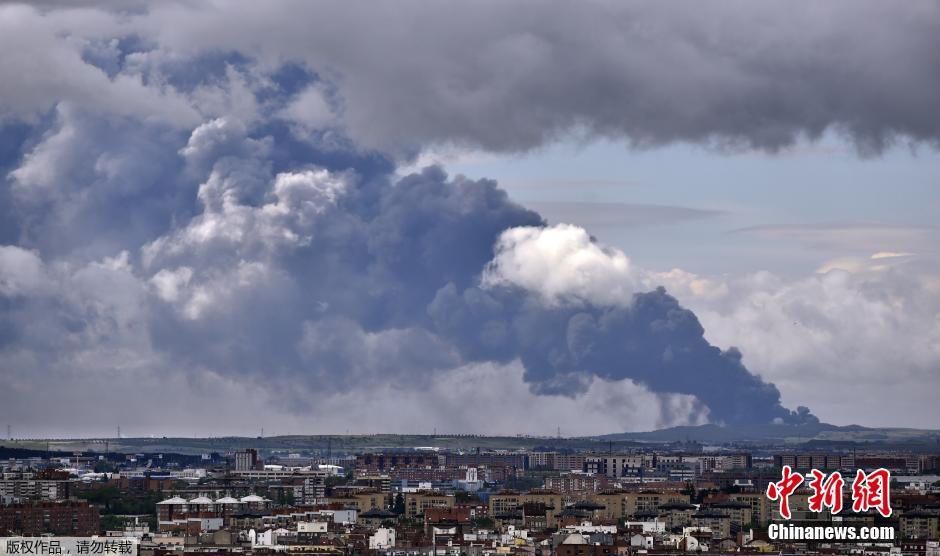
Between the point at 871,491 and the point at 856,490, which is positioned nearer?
the point at 856,490

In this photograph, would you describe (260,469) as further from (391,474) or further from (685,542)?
(685,542)

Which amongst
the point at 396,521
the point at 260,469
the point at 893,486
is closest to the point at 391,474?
the point at 260,469

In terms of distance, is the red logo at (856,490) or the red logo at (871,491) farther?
the red logo at (871,491)

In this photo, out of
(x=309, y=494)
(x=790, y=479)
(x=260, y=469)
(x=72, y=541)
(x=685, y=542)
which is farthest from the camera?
(x=260, y=469)

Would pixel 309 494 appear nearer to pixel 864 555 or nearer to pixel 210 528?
pixel 210 528

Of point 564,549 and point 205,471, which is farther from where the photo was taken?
point 205,471

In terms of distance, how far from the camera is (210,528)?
108 metres

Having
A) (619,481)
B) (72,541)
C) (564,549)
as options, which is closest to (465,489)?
(619,481)

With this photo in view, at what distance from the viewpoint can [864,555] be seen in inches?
3177

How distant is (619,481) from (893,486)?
117 feet

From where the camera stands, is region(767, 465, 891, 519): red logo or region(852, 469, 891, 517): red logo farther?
region(852, 469, 891, 517): red logo

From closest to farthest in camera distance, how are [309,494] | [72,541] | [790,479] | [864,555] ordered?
[790,479], [72,541], [864,555], [309,494]

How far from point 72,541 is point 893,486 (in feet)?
244

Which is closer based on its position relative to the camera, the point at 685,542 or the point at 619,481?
the point at 685,542
